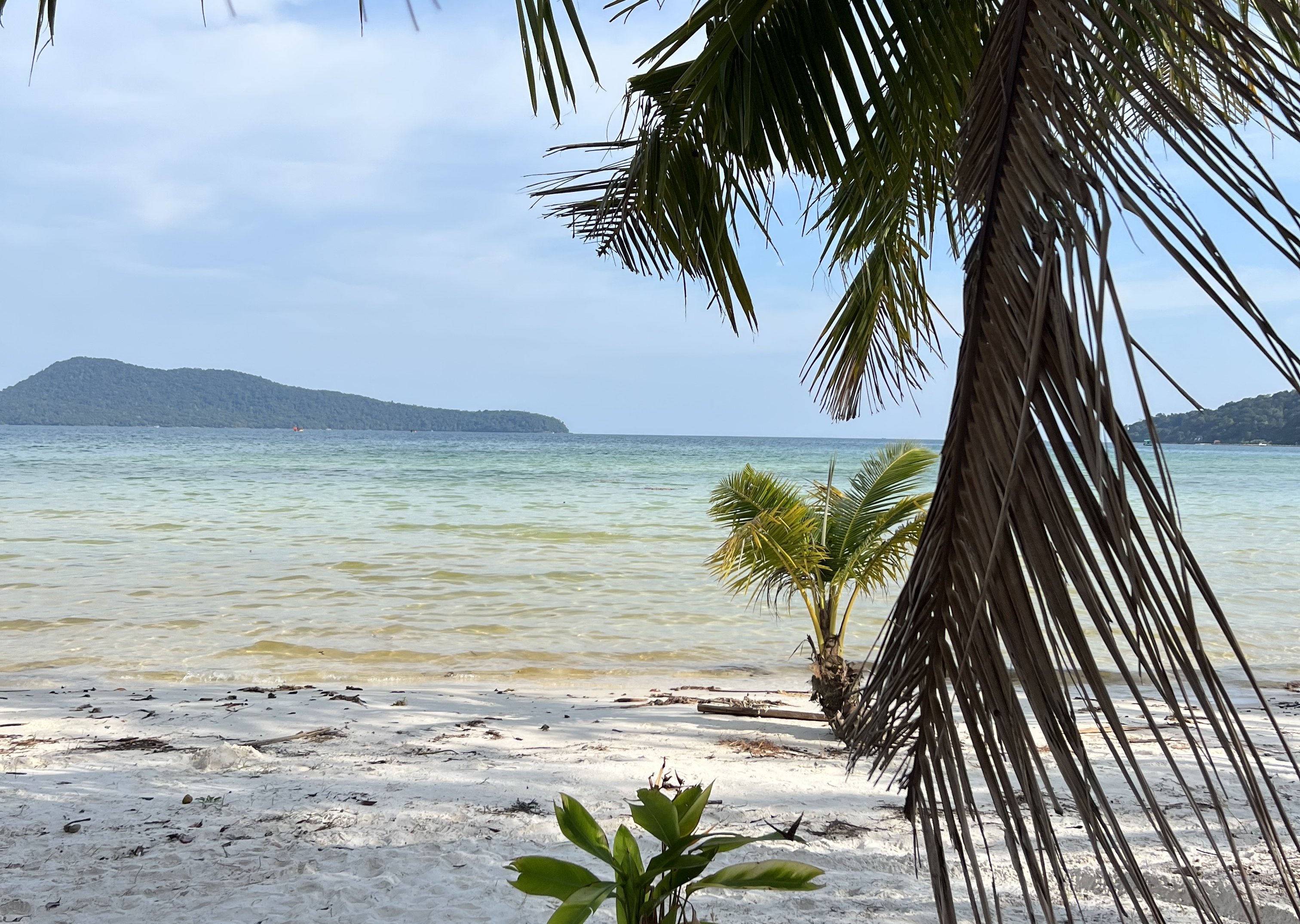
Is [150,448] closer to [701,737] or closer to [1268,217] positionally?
[701,737]

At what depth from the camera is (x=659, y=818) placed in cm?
165

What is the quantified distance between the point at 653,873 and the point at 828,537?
11.8ft

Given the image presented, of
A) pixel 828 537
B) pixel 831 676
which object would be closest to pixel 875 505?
pixel 828 537

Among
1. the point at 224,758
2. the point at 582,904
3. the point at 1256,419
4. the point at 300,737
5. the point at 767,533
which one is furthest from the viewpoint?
the point at 767,533

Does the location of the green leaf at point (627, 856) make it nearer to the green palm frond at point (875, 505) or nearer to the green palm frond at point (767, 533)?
the green palm frond at point (767, 533)

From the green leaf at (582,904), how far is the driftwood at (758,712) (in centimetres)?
384

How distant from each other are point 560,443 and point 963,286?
75815 millimetres

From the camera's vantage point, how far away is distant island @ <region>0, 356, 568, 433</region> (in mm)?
94562

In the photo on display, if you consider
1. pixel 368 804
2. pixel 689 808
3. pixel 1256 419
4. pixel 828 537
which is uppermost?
pixel 1256 419

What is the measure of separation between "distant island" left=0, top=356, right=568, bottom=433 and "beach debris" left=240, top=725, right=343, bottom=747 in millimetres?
100307

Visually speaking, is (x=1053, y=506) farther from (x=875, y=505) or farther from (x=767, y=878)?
(x=875, y=505)

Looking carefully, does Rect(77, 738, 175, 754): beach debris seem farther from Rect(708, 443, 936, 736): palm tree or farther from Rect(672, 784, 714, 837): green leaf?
Rect(672, 784, 714, 837): green leaf

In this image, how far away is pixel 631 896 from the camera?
163 cm

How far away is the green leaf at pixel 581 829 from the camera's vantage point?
1738 mm
